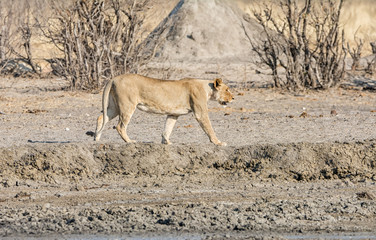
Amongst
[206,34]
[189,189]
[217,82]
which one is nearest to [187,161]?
[189,189]

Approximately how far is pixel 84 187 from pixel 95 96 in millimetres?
9108

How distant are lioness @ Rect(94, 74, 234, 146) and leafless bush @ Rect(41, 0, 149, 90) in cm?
785

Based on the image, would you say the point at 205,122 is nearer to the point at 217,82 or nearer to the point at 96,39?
the point at 217,82

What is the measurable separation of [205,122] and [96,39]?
859 cm

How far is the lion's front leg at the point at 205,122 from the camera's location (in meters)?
9.66

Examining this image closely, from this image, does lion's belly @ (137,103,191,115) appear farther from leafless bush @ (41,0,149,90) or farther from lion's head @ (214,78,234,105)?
leafless bush @ (41,0,149,90)

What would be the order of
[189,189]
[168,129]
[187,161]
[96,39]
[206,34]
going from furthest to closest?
[206,34], [96,39], [168,129], [187,161], [189,189]

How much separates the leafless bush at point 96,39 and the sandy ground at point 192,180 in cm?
417

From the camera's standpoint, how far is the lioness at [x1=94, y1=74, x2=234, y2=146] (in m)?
9.63

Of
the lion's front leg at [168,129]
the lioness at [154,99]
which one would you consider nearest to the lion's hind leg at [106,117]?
the lioness at [154,99]

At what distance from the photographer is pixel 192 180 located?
335 inches

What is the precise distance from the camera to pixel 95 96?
17203 millimetres

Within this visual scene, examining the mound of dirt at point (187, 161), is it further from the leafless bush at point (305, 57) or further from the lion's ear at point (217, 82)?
the leafless bush at point (305, 57)

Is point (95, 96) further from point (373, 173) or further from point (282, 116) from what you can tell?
point (373, 173)
